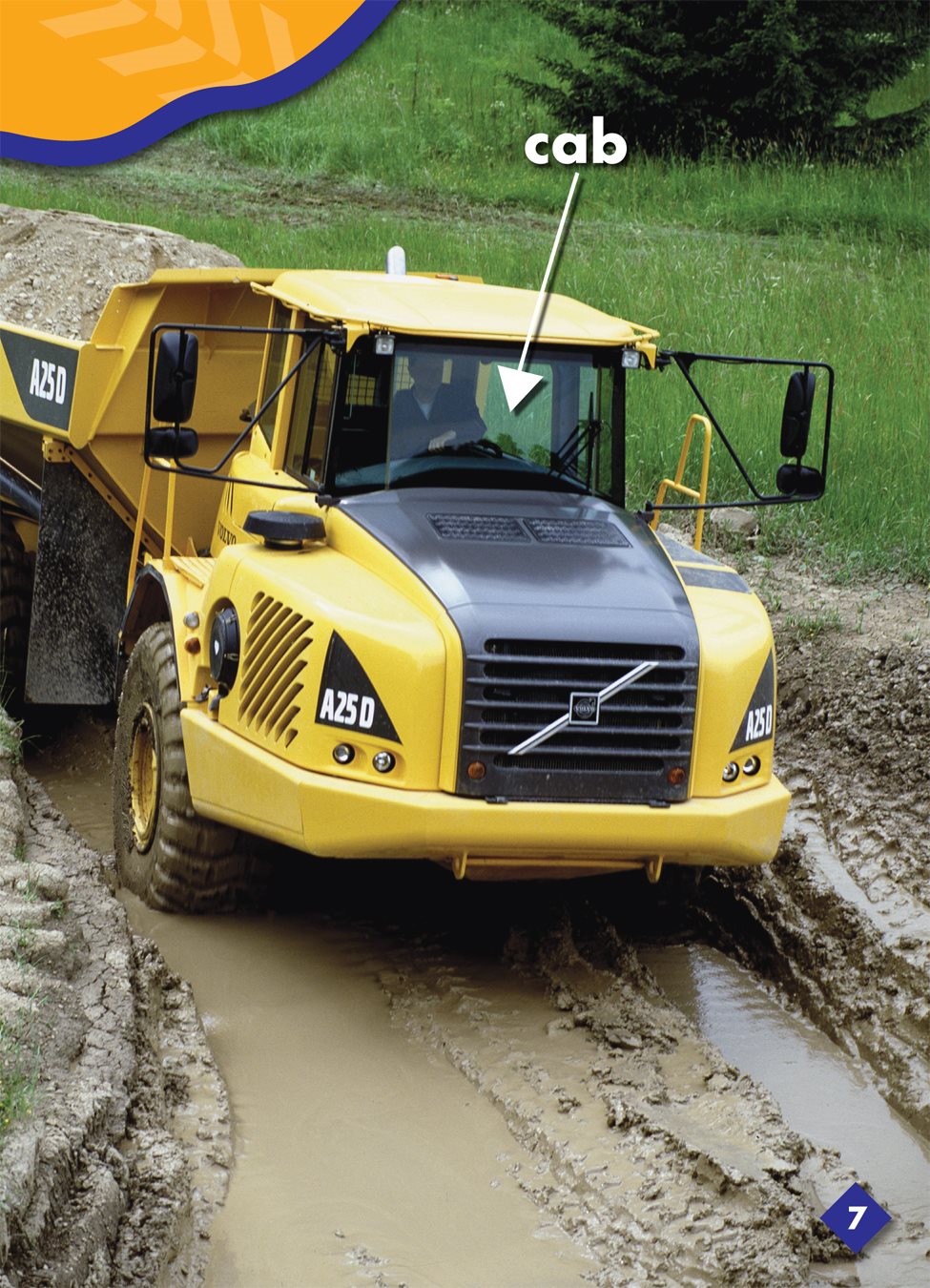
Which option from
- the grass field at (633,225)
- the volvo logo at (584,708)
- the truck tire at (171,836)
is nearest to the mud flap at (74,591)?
the truck tire at (171,836)

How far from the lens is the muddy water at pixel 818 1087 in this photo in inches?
188

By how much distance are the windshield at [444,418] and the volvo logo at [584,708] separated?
121cm

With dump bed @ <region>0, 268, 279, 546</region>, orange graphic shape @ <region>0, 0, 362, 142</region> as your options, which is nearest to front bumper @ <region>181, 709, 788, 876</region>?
dump bed @ <region>0, 268, 279, 546</region>

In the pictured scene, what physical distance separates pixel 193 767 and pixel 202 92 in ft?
65.8

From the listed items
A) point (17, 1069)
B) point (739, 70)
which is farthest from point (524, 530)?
point (739, 70)

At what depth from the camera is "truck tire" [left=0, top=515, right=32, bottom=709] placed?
911 centimetres

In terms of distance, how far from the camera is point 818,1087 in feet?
18.6

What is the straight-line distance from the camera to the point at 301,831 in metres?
5.62

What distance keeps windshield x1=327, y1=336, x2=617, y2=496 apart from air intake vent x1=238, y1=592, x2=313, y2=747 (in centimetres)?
71

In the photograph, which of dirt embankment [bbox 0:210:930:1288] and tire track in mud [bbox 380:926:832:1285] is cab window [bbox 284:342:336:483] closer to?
dirt embankment [bbox 0:210:930:1288]

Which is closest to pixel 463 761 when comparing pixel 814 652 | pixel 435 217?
pixel 814 652

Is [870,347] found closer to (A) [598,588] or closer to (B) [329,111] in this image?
(A) [598,588]

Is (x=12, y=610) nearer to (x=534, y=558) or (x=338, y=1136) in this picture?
(x=534, y=558)

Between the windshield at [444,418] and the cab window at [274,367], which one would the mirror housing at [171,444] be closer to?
the windshield at [444,418]
